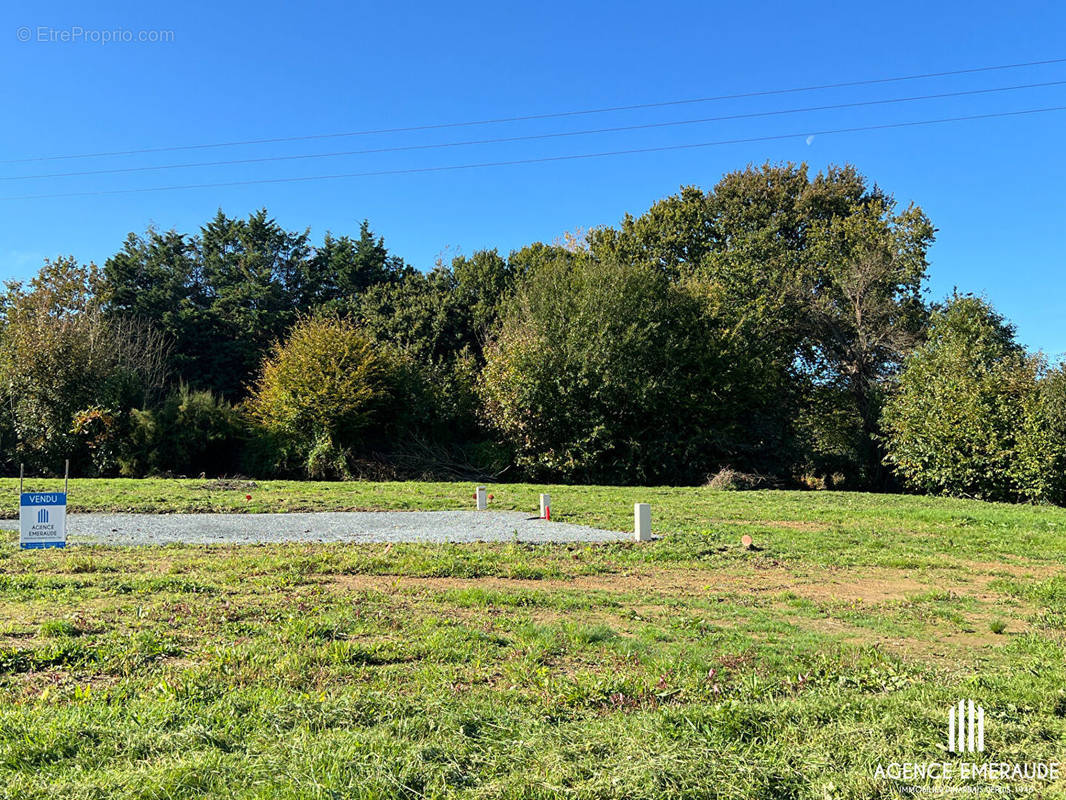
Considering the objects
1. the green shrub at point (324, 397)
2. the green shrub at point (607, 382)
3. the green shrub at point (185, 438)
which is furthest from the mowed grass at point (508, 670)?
the green shrub at point (185, 438)

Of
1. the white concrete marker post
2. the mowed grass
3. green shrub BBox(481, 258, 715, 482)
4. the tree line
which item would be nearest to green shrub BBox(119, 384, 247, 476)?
the tree line

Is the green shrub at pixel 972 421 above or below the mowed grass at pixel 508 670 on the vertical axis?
above

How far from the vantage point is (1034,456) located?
737 inches

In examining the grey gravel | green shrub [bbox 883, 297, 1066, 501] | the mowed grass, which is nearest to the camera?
the mowed grass

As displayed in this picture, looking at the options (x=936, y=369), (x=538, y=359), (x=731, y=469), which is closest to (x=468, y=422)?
(x=538, y=359)

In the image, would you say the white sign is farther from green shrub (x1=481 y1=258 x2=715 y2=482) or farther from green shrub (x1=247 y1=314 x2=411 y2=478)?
green shrub (x1=481 y1=258 x2=715 y2=482)

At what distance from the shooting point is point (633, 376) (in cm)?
2514

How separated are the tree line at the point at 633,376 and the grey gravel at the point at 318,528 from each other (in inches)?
472

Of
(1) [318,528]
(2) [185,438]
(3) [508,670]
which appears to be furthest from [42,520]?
(2) [185,438]

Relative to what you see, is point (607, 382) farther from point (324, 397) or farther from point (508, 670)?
point (508, 670)

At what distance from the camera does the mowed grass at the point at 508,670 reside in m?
3.08

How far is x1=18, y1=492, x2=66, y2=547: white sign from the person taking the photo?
8.34 m

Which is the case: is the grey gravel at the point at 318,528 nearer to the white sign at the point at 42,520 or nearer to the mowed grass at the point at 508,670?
the white sign at the point at 42,520

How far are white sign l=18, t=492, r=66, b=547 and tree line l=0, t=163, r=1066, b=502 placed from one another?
16.0 m
